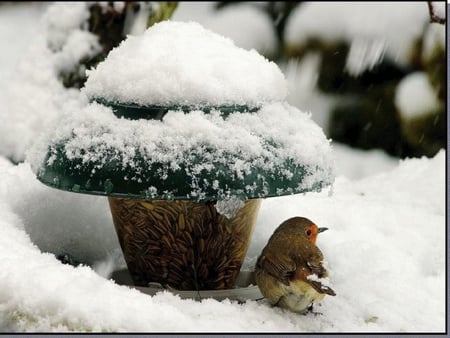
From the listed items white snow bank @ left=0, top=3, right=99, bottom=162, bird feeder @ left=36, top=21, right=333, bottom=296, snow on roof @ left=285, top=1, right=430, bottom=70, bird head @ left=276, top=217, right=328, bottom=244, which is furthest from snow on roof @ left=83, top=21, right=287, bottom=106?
snow on roof @ left=285, top=1, right=430, bottom=70

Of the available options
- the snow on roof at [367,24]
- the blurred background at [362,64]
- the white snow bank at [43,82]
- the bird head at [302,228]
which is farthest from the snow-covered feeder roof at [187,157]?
the snow on roof at [367,24]

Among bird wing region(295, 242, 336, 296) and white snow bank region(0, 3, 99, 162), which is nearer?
bird wing region(295, 242, 336, 296)

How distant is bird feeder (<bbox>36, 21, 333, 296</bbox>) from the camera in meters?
1.74

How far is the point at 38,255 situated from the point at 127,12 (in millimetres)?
1967

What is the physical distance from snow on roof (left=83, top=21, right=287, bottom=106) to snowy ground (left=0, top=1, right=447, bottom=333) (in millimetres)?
463

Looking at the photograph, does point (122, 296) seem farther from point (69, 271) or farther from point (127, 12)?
point (127, 12)

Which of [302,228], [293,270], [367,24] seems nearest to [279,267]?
[293,270]

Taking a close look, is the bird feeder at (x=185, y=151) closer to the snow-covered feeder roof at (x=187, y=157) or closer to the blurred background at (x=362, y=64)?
the snow-covered feeder roof at (x=187, y=157)

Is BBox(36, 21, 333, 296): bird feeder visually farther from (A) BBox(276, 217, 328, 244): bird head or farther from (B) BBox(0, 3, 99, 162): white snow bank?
(B) BBox(0, 3, 99, 162): white snow bank

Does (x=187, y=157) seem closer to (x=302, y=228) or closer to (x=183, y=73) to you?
(x=183, y=73)

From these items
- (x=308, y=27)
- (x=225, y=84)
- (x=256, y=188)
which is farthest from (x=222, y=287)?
(x=308, y=27)

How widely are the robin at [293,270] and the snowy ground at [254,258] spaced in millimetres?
51

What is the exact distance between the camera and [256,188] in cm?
174

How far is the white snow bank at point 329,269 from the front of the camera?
60.8 inches
